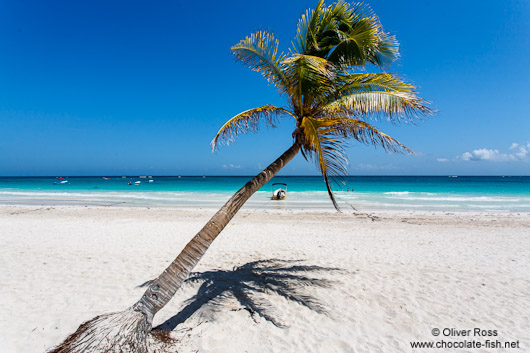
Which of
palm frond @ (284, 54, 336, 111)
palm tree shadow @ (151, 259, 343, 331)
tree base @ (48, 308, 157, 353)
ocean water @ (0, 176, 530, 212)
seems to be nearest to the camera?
tree base @ (48, 308, 157, 353)

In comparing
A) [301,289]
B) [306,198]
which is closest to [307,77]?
[301,289]

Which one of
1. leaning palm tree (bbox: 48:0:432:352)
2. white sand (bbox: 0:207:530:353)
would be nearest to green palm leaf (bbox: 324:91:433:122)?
leaning palm tree (bbox: 48:0:432:352)

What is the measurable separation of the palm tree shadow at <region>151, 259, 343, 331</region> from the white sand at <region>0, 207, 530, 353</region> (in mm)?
107

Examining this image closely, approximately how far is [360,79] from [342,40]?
748mm

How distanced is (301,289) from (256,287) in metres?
0.82

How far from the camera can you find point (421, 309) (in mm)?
4445

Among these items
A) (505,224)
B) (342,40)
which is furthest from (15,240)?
(505,224)

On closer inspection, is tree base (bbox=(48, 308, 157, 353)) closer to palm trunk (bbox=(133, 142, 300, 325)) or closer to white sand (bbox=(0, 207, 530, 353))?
palm trunk (bbox=(133, 142, 300, 325))

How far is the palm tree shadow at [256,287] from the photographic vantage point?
14.4ft

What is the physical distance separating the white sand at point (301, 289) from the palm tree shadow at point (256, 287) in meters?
0.11

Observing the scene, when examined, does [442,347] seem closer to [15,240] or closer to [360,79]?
[360,79]

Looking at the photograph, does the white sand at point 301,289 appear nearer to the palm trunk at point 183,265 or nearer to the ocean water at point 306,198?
the palm trunk at point 183,265

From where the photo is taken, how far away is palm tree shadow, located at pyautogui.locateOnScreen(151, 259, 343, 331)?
4387mm

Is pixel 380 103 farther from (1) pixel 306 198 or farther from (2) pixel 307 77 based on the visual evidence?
(1) pixel 306 198
